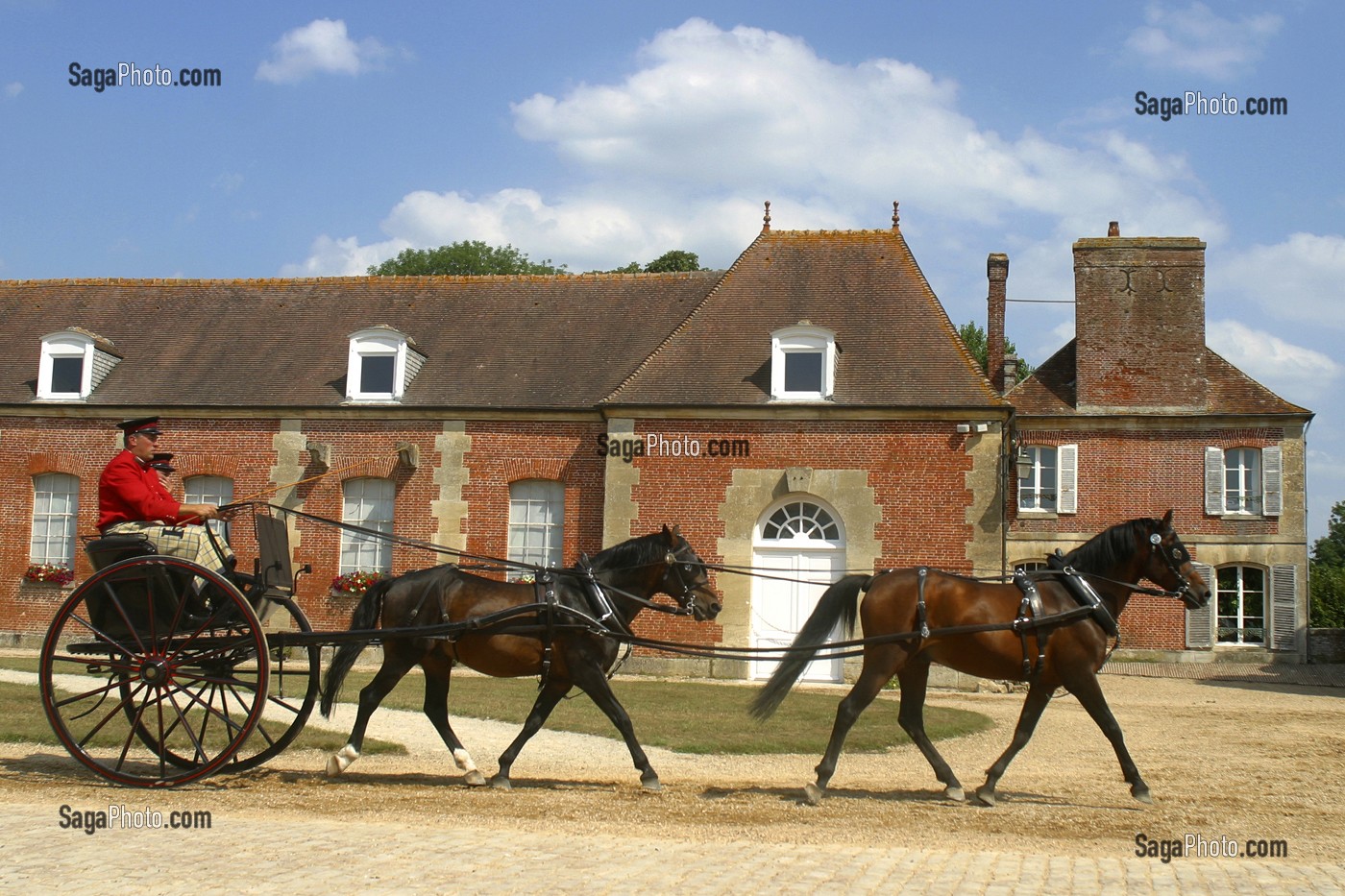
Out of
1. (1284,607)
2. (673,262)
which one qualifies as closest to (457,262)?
(673,262)

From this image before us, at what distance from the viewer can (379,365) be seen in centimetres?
1834

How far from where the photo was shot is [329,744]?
30.4ft

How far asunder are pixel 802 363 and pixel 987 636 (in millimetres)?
9607

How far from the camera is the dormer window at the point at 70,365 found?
1861cm

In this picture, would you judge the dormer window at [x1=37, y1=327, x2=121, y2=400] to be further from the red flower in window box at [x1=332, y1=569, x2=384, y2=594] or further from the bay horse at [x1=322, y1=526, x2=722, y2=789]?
the bay horse at [x1=322, y1=526, x2=722, y2=789]

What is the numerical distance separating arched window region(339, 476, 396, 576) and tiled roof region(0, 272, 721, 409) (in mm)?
1365

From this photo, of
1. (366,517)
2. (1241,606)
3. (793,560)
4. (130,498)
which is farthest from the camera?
(1241,606)

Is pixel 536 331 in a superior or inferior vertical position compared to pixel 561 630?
superior

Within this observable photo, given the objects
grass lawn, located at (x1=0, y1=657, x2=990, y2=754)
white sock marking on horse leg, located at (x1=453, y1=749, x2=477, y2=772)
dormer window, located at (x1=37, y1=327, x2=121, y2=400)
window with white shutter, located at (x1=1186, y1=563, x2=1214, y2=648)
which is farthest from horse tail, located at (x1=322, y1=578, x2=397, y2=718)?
window with white shutter, located at (x1=1186, y1=563, x2=1214, y2=648)

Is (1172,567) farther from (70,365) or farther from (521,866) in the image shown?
(70,365)

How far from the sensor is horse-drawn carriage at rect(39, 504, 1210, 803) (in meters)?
7.01

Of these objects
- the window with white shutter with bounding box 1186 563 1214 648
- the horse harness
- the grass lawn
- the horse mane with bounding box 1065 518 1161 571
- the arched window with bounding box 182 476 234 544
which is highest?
the arched window with bounding box 182 476 234 544

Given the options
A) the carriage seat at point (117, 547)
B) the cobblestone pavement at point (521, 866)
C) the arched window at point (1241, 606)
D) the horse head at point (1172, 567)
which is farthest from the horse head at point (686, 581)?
the arched window at point (1241, 606)

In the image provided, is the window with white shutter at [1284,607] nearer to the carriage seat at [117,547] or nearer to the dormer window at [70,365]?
the carriage seat at [117,547]
